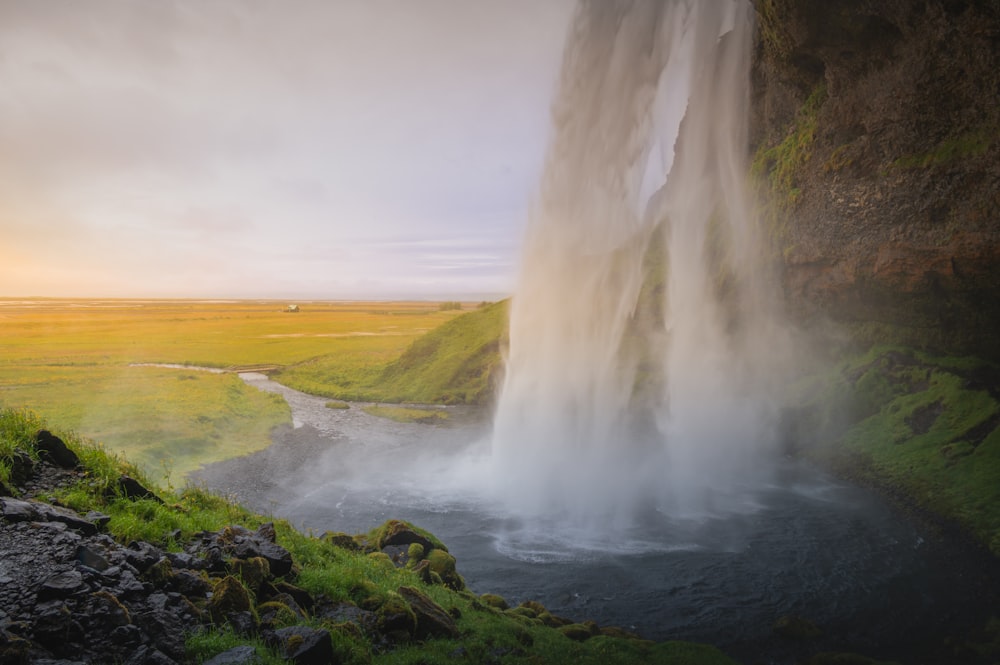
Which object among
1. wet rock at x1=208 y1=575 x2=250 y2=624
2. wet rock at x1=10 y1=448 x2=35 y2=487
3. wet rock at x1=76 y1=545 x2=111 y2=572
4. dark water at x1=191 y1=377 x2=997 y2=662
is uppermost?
wet rock at x1=10 y1=448 x2=35 y2=487

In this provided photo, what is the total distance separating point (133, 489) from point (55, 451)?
65.5 inches

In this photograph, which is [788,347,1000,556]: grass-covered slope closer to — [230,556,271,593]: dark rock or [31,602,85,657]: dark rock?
[230,556,271,593]: dark rock

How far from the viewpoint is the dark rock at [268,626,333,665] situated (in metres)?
7.50

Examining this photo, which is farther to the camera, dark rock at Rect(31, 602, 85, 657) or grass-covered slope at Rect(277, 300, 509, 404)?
grass-covered slope at Rect(277, 300, 509, 404)

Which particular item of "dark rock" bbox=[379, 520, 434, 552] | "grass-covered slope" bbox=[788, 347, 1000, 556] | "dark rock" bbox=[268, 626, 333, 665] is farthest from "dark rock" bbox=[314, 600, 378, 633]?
"grass-covered slope" bbox=[788, 347, 1000, 556]

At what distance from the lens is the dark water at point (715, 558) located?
46.6 feet

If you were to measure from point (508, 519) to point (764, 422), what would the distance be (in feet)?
63.2

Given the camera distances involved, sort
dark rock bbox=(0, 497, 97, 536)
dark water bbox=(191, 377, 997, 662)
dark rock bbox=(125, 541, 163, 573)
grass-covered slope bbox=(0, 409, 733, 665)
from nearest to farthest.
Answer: dark rock bbox=(0, 497, 97, 536) < dark rock bbox=(125, 541, 163, 573) < grass-covered slope bbox=(0, 409, 733, 665) < dark water bbox=(191, 377, 997, 662)

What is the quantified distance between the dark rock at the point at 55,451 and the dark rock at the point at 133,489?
997 millimetres

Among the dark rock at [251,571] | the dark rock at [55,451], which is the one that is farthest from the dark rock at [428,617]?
the dark rock at [55,451]

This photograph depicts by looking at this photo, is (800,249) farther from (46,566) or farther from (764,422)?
(46,566)

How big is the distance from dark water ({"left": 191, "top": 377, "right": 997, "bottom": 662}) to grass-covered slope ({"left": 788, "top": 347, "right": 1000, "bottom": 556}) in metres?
1.62

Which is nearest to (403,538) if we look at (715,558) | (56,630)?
(715,558)

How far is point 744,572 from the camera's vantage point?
1688 cm
